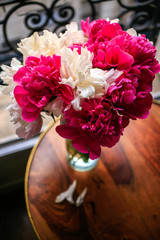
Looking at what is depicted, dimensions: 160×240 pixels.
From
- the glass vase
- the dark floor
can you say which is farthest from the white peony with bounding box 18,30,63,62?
the dark floor

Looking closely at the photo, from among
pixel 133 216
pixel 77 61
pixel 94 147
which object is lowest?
pixel 133 216

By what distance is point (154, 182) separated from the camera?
0.58 metres

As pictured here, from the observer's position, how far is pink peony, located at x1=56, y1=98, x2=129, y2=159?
0.99 ft

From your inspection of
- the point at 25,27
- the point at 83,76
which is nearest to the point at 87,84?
the point at 83,76

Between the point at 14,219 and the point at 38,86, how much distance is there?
2.83 feet

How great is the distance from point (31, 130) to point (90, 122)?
10 cm

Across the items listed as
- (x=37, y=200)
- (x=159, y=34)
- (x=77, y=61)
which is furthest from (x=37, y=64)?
(x=159, y=34)

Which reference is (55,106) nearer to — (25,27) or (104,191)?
(104,191)

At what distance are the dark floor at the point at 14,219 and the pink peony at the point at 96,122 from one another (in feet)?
2.47

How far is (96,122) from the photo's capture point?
301mm

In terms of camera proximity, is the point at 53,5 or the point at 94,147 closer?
the point at 94,147

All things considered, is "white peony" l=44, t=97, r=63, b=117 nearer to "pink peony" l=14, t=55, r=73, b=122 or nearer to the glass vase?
"pink peony" l=14, t=55, r=73, b=122

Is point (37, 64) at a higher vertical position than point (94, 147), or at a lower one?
higher

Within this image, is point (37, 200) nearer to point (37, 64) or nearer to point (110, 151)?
point (110, 151)
